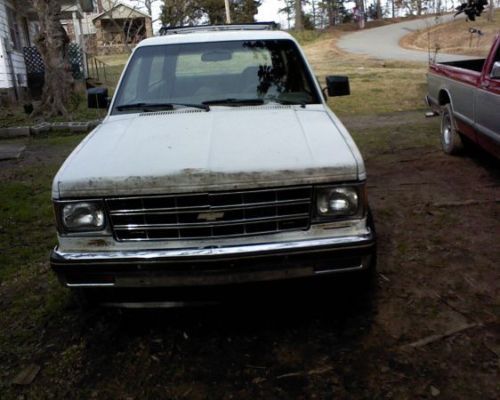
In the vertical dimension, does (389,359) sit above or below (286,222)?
below

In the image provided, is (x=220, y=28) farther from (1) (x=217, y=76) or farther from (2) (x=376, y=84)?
(2) (x=376, y=84)

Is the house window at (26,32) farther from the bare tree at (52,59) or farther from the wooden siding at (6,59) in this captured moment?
the bare tree at (52,59)

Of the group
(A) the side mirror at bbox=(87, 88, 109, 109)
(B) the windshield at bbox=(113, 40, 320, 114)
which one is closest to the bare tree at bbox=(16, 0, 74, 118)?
(A) the side mirror at bbox=(87, 88, 109, 109)

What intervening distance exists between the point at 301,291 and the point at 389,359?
0.59m

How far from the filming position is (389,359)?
286cm

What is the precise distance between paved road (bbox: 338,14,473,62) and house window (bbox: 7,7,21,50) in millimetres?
15840

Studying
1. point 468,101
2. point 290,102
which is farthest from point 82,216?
point 468,101

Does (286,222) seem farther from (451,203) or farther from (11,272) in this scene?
(451,203)

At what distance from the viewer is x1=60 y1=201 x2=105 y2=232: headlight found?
2.84 metres

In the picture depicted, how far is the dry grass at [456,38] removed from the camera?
27.4m

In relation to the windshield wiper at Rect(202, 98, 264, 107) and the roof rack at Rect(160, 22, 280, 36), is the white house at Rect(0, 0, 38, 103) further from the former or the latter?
the windshield wiper at Rect(202, 98, 264, 107)

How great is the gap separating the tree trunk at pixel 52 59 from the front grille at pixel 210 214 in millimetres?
10789

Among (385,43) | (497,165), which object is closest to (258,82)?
(497,165)

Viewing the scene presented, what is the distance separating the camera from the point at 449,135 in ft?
23.4
